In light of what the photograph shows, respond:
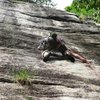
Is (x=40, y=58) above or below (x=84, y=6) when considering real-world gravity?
below

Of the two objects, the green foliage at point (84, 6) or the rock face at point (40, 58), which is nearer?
the rock face at point (40, 58)

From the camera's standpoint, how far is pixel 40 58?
37.6ft

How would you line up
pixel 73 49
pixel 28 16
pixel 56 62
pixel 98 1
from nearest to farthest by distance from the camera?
pixel 56 62 → pixel 73 49 → pixel 28 16 → pixel 98 1

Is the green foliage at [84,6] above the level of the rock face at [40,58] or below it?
above

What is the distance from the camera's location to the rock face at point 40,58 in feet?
29.2

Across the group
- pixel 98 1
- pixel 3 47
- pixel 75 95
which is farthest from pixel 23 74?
pixel 98 1

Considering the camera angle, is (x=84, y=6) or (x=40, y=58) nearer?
(x=40, y=58)

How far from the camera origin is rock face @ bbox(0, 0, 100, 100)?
8.89m

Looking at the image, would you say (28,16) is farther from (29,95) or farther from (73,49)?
(29,95)

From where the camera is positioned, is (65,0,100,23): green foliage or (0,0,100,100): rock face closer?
(0,0,100,100): rock face

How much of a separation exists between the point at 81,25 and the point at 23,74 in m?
7.98

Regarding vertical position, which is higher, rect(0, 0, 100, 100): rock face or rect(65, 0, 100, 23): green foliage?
rect(65, 0, 100, 23): green foliage

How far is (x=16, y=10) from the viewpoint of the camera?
55.5 feet

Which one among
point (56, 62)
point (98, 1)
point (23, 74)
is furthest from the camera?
point (98, 1)
